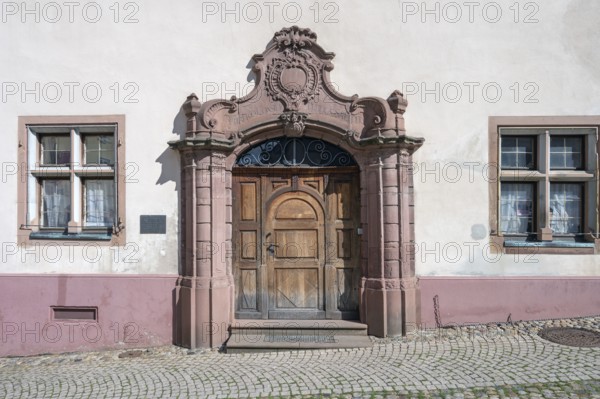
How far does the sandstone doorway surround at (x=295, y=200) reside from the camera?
588cm

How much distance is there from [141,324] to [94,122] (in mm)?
3029

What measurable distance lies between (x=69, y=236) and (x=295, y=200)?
3374 millimetres

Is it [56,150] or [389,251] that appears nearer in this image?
[389,251]

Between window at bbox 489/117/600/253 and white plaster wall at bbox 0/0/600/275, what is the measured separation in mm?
177

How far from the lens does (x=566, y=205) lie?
643 cm

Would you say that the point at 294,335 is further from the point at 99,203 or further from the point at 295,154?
the point at 99,203

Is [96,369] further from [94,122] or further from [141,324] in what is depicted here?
[94,122]

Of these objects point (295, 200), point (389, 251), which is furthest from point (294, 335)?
point (295, 200)

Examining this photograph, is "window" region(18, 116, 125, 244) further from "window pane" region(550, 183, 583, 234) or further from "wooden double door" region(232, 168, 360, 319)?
"window pane" region(550, 183, 583, 234)

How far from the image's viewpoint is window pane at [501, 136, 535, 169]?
21.0 ft

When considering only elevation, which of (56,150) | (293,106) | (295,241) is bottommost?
(295,241)

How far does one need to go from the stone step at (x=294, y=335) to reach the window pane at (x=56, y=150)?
3656mm

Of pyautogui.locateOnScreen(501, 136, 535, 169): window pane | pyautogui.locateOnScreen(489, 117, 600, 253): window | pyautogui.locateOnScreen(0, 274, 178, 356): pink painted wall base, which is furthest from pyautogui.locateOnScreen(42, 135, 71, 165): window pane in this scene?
pyautogui.locateOnScreen(501, 136, 535, 169): window pane

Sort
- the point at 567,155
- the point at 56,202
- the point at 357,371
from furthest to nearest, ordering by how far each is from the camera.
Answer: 1. the point at 56,202
2. the point at 567,155
3. the point at 357,371
